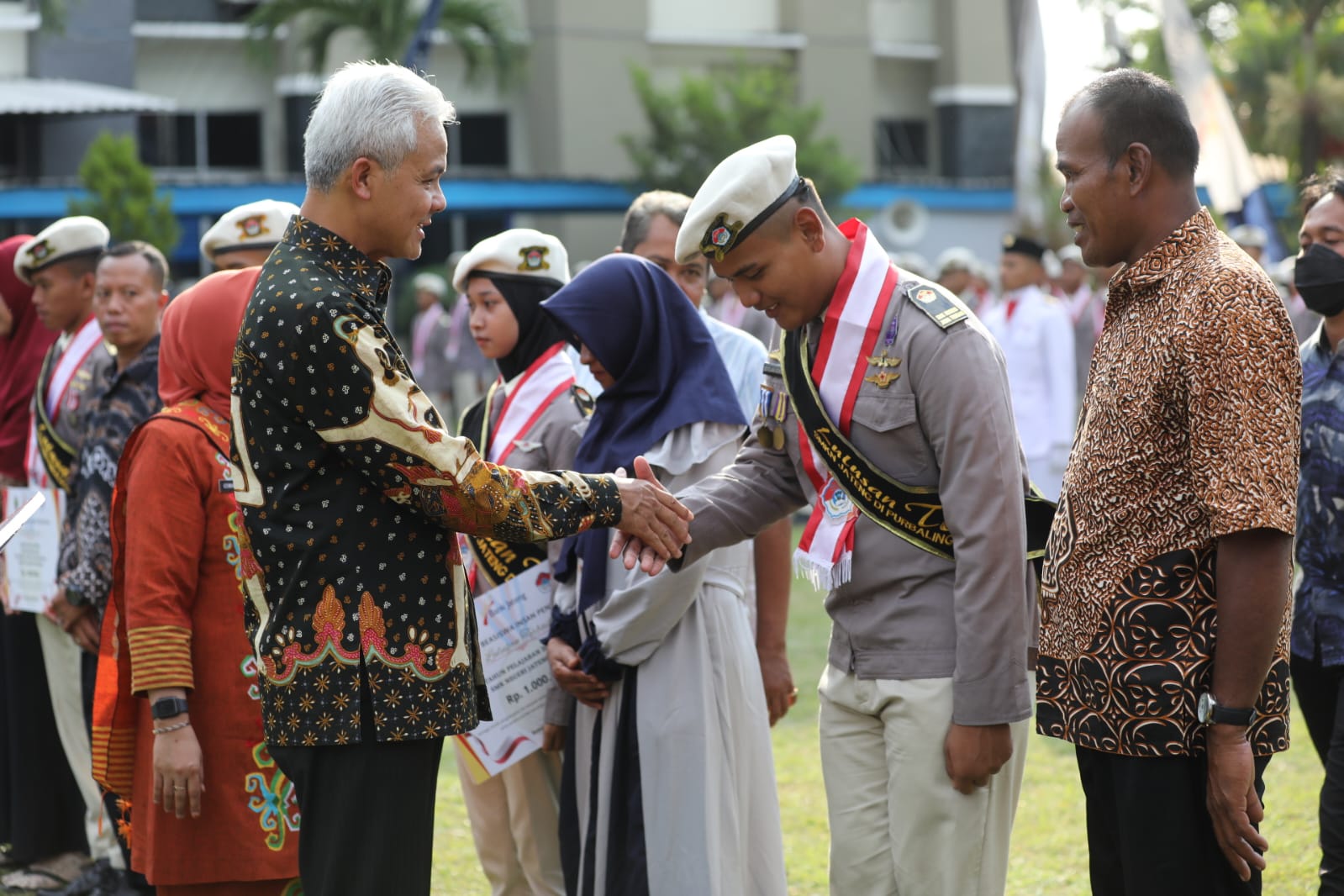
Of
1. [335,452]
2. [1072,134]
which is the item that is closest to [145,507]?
[335,452]

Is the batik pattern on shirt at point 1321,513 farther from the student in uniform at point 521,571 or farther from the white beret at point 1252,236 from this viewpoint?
the white beret at point 1252,236

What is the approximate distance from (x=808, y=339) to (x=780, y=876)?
153cm

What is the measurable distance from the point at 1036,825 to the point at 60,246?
429cm

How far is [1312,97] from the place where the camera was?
104 ft

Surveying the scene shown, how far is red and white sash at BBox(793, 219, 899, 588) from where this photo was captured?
3.28 meters

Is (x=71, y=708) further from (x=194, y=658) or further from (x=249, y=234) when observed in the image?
(x=194, y=658)

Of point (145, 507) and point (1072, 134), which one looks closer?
point (1072, 134)

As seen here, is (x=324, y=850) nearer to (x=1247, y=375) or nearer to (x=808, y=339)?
(x=808, y=339)

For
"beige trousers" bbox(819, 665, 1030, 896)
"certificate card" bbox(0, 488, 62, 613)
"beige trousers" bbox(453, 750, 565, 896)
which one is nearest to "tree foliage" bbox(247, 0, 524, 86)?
"certificate card" bbox(0, 488, 62, 613)

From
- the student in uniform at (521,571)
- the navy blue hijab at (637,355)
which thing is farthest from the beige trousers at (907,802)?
the student in uniform at (521,571)

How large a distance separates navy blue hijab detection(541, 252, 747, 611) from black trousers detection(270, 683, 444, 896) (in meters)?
1.16

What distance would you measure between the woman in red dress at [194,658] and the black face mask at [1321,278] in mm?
2786

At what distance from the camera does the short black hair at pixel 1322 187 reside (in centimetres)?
429

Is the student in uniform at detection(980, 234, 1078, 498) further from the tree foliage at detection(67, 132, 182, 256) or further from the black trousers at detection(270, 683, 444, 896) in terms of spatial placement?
the tree foliage at detection(67, 132, 182, 256)
